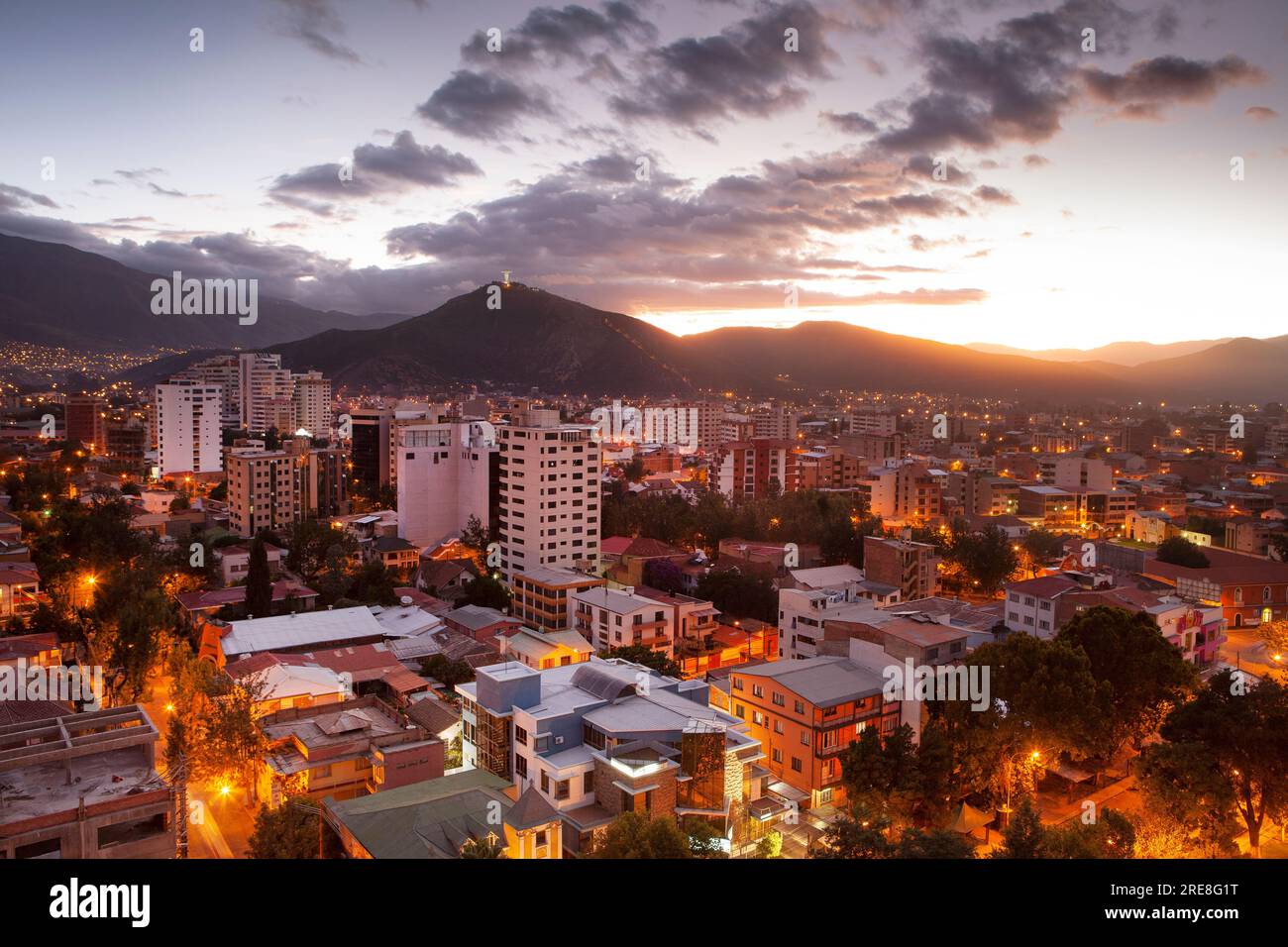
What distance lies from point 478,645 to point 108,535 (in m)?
6.13

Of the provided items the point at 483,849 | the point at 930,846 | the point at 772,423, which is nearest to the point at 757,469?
the point at 772,423

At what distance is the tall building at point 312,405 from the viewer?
32531 mm

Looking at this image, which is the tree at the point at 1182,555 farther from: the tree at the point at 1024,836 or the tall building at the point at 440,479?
the tall building at the point at 440,479

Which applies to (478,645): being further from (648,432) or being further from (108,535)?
(648,432)

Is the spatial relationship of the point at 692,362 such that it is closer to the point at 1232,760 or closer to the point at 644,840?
the point at 1232,760

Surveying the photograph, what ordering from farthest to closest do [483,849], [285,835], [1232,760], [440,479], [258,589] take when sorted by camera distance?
[440,479] → [258,589] → [1232,760] → [285,835] → [483,849]

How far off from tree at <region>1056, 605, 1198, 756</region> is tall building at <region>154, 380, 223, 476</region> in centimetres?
2172

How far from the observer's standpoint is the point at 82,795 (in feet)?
14.3

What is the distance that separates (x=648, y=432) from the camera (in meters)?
36.9

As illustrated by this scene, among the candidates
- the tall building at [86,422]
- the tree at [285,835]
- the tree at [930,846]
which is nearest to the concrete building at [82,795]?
the tree at [285,835]

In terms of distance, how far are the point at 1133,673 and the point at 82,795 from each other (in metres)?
7.40

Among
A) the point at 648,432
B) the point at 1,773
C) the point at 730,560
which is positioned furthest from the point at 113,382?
the point at 1,773

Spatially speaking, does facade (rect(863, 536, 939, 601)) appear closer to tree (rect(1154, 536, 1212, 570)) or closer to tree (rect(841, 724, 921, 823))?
tree (rect(1154, 536, 1212, 570))
